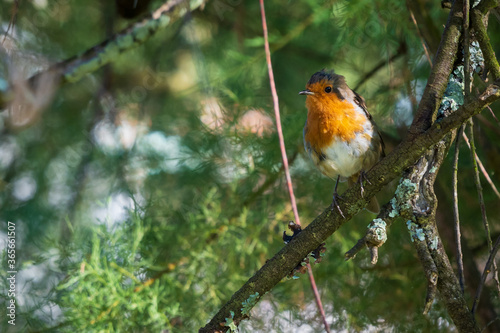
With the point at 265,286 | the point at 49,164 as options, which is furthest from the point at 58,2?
the point at 265,286

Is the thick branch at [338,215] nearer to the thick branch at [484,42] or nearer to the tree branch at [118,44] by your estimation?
the thick branch at [484,42]

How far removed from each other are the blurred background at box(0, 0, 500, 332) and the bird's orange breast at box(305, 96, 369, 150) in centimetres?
30

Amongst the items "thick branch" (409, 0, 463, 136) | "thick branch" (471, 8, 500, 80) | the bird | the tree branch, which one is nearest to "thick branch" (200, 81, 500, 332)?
"thick branch" (409, 0, 463, 136)

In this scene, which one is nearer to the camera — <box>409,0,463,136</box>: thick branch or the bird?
<box>409,0,463,136</box>: thick branch

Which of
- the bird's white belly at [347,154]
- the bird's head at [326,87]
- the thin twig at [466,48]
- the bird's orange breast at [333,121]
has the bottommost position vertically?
the thin twig at [466,48]

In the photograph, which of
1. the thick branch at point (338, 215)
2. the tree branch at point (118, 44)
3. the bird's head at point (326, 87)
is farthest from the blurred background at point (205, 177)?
the thick branch at point (338, 215)

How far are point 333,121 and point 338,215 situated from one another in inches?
22.6

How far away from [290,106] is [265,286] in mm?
1239

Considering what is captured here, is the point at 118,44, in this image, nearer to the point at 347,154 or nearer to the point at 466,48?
the point at 347,154

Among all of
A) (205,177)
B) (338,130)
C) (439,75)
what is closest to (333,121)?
(338,130)

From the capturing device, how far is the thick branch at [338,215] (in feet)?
2.88

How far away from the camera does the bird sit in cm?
147

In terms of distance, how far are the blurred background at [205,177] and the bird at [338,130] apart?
262mm

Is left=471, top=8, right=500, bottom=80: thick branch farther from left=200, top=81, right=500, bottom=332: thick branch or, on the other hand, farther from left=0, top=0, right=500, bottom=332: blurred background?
left=0, top=0, right=500, bottom=332: blurred background
